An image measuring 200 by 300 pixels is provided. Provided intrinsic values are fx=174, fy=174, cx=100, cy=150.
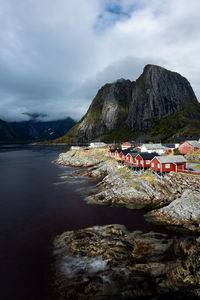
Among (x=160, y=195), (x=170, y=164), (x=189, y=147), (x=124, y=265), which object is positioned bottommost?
(x=124, y=265)

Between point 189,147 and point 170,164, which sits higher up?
point 189,147

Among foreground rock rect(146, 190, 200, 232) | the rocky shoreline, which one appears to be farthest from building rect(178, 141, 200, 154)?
foreground rock rect(146, 190, 200, 232)

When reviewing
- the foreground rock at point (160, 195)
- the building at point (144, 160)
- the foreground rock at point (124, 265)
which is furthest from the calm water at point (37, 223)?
the building at point (144, 160)

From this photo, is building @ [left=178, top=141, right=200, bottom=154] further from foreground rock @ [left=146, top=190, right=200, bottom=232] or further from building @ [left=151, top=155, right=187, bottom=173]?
foreground rock @ [left=146, top=190, right=200, bottom=232]

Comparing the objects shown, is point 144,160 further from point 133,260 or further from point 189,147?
point 133,260

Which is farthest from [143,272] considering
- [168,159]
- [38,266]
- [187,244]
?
[168,159]

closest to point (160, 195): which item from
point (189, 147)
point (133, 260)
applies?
point (133, 260)

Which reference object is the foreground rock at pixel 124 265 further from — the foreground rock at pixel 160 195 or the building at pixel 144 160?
the building at pixel 144 160
